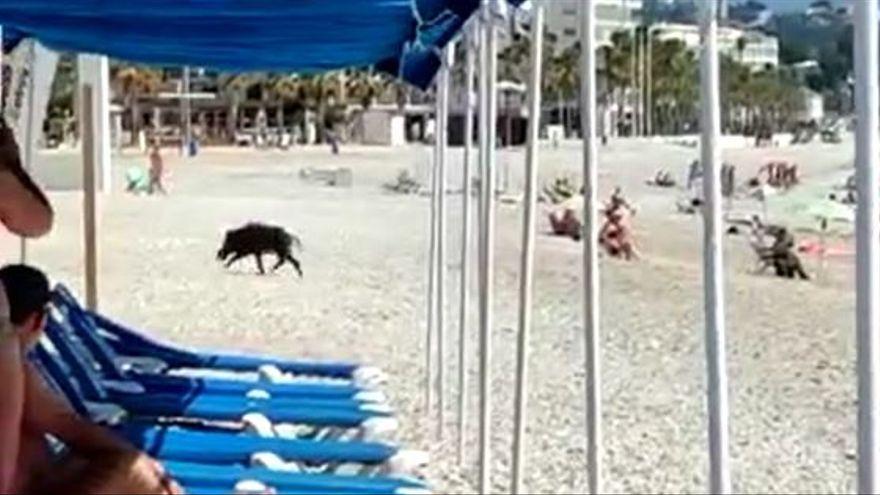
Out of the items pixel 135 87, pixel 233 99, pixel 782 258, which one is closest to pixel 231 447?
pixel 782 258

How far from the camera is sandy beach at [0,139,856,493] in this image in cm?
742

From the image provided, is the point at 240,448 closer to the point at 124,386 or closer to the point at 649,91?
the point at 124,386

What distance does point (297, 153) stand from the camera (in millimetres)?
58500

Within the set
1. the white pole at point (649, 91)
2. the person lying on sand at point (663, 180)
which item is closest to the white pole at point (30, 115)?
the person lying on sand at point (663, 180)

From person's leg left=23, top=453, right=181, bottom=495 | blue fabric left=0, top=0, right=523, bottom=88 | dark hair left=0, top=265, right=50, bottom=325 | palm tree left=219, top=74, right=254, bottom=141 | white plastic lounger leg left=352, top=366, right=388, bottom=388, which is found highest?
palm tree left=219, top=74, right=254, bottom=141

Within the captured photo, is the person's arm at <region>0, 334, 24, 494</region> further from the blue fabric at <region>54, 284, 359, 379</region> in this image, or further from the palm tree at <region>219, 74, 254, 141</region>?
the palm tree at <region>219, 74, 254, 141</region>

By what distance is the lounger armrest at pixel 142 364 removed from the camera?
18.3 feet

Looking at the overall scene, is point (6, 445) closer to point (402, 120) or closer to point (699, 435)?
point (699, 435)

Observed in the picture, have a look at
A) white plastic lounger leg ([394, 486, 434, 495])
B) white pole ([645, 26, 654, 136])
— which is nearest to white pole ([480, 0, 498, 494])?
white plastic lounger leg ([394, 486, 434, 495])

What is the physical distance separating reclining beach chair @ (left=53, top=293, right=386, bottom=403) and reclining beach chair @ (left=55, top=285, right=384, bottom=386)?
207mm

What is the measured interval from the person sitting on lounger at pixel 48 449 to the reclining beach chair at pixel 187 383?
1.70 meters

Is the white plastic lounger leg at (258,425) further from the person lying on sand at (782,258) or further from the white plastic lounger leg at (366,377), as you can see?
the person lying on sand at (782,258)

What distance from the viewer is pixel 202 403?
5.02 m

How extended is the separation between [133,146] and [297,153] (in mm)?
4993
